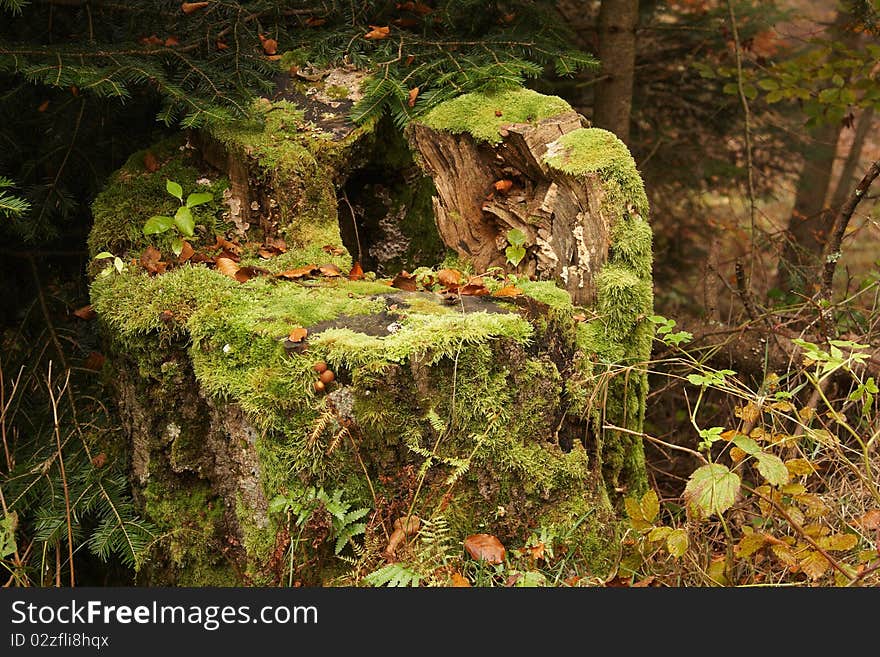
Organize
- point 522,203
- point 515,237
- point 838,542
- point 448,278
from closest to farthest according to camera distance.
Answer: point 838,542
point 448,278
point 515,237
point 522,203

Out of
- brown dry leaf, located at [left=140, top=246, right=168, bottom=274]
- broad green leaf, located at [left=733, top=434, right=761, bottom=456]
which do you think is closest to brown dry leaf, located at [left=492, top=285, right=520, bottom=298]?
broad green leaf, located at [left=733, top=434, right=761, bottom=456]

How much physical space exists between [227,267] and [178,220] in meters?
0.37

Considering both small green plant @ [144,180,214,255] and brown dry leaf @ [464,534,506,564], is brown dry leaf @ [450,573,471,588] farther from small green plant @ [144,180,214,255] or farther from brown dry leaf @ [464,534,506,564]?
small green plant @ [144,180,214,255]

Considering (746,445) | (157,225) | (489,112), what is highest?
(489,112)

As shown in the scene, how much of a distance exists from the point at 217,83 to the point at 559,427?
8.40 feet

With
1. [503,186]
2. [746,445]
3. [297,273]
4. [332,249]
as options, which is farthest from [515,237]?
[746,445]

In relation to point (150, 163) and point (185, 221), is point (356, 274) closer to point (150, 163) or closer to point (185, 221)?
point (185, 221)

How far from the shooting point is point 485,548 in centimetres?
305

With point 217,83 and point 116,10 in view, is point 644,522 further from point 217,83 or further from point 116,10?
point 116,10

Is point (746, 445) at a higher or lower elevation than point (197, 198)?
lower

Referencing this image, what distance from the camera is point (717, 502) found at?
258 centimetres

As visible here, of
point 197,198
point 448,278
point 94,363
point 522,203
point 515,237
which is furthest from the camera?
point 94,363

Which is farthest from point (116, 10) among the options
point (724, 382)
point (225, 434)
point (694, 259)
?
point (694, 259)

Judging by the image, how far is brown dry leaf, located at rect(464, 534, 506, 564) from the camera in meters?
3.02
